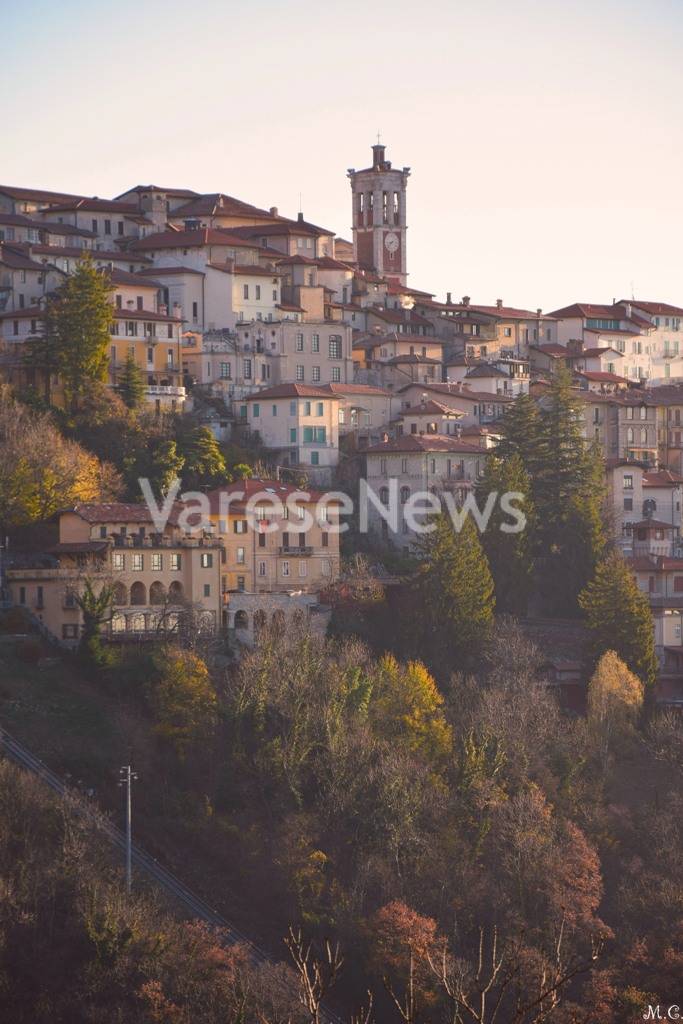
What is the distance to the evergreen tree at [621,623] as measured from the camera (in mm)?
71250

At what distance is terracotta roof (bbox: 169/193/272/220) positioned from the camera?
332 feet

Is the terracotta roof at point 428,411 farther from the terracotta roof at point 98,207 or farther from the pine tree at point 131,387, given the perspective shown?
the terracotta roof at point 98,207

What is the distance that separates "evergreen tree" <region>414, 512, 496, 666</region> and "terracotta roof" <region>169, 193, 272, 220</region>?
35.6 metres

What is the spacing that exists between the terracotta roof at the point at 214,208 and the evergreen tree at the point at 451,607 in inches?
1402

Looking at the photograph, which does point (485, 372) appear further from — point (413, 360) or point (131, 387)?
point (131, 387)

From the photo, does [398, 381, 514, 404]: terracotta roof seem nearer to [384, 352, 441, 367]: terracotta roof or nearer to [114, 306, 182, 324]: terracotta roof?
[384, 352, 441, 367]: terracotta roof

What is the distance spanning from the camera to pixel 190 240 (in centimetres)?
9444

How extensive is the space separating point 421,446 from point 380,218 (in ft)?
121

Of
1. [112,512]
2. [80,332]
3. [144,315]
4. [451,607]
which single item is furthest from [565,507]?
[80,332]

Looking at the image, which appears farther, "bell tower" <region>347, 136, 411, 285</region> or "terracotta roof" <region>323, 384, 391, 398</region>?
"bell tower" <region>347, 136, 411, 285</region>

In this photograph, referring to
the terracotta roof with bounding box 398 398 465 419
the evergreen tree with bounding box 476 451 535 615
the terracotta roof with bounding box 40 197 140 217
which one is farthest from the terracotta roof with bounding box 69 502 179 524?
the terracotta roof with bounding box 40 197 140 217

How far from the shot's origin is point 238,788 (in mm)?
60688

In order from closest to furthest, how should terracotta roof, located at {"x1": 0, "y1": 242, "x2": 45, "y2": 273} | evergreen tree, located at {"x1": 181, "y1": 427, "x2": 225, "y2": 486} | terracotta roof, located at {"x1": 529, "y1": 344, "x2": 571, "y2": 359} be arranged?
evergreen tree, located at {"x1": 181, "y1": 427, "x2": 225, "y2": 486} → terracotta roof, located at {"x1": 0, "y1": 242, "x2": 45, "y2": 273} → terracotta roof, located at {"x1": 529, "y1": 344, "x2": 571, "y2": 359}

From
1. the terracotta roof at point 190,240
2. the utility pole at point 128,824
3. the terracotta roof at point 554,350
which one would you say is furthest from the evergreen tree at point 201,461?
the terracotta roof at point 554,350
